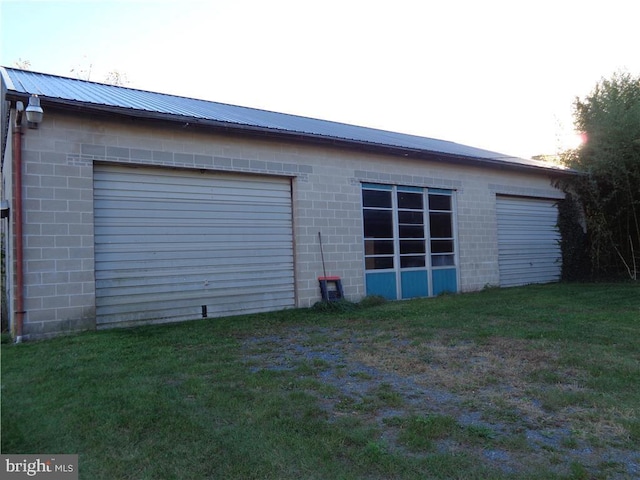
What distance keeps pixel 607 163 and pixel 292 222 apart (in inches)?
422

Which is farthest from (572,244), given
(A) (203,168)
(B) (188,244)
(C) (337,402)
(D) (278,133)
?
(C) (337,402)

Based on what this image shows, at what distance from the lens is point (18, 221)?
7.74m

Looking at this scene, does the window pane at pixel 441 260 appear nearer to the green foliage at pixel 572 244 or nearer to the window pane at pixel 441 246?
the window pane at pixel 441 246

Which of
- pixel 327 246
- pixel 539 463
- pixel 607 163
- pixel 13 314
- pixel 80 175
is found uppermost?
pixel 607 163

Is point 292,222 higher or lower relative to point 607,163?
lower

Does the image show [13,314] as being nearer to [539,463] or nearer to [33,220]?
[33,220]

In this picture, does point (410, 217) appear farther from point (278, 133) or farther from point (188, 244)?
point (188, 244)

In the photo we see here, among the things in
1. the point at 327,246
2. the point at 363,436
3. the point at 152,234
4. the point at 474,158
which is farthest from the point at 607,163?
the point at 363,436

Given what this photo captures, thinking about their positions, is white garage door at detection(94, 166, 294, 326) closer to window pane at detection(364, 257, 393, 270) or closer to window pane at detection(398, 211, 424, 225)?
window pane at detection(364, 257, 393, 270)

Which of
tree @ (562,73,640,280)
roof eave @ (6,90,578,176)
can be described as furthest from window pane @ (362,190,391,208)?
tree @ (562,73,640,280)

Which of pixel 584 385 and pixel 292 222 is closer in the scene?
pixel 584 385

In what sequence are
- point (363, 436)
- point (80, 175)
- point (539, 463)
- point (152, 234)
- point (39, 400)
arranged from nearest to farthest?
point (539, 463) < point (363, 436) < point (39, 400) < point (80, 175) < point (152, 234)

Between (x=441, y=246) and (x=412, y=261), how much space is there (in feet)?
4.10

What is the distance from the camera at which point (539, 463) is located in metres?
3.03
